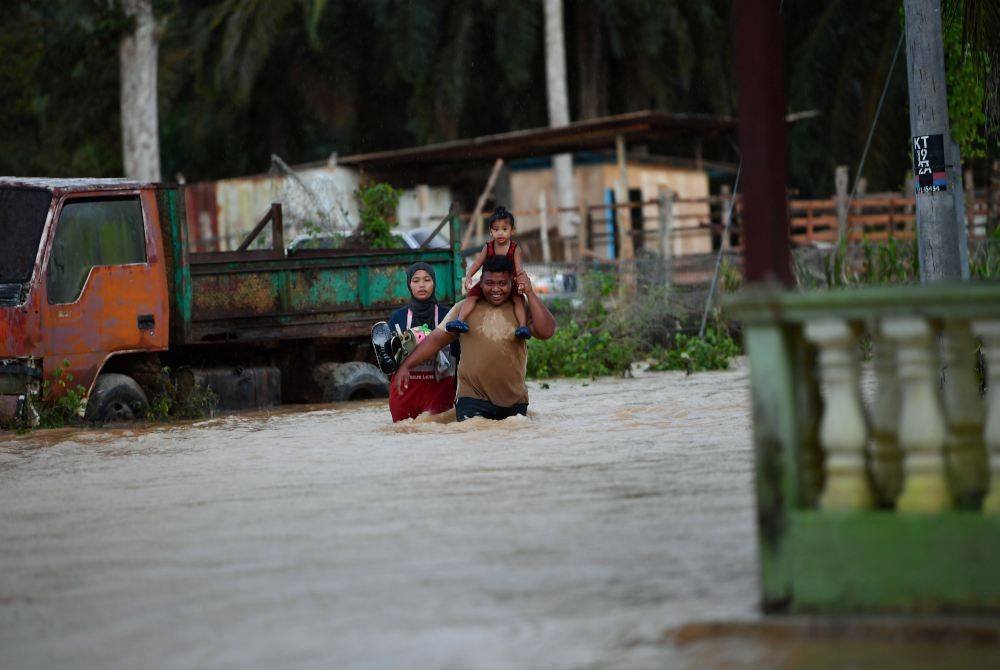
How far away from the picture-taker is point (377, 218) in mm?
18375

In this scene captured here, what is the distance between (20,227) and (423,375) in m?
4.02

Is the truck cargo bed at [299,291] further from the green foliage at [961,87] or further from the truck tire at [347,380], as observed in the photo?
the green foliage at [961,87]

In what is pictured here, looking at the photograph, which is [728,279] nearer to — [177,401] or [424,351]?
[177,401]

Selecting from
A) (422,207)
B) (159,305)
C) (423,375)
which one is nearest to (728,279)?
(159,305)

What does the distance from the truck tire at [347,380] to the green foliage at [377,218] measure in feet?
11.5

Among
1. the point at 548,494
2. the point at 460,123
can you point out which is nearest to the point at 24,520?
the point at 548,494

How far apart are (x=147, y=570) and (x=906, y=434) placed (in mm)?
3140

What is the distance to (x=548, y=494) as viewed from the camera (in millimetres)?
7508

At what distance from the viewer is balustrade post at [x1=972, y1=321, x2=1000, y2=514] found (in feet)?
15.0

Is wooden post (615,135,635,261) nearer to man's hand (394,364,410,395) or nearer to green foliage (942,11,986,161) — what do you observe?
green foliage (942,11,986,161)

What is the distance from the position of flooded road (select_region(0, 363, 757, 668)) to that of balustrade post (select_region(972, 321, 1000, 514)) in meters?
0.86

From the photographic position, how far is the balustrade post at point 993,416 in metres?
4.57

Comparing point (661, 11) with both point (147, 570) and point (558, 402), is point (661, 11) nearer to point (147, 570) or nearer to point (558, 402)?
point (558, 402)

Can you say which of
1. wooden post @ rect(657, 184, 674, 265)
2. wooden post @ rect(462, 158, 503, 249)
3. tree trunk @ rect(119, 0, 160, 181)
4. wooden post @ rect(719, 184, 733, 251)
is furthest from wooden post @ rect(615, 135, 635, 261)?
tree trunk @ rect(119, 0, 160, 181)
